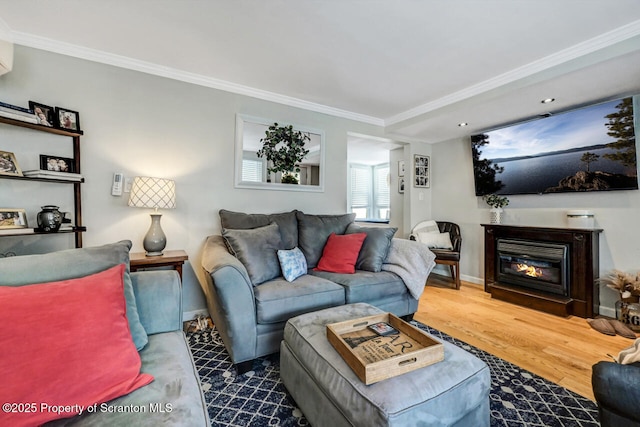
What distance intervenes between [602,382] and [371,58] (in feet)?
7.89

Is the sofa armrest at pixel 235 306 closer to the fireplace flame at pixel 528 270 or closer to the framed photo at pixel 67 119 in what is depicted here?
the framed photo at pixel 67 119

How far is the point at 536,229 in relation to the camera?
306 centimetres

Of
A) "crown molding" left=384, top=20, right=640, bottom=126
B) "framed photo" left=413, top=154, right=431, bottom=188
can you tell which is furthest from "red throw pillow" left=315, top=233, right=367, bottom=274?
"framed photo" left=413, top=154, right=431, bottom=188

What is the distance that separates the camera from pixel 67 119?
2121 millimetres

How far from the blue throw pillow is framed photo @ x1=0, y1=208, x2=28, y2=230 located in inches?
69.9

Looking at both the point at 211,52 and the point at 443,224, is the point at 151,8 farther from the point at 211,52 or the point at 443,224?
the point at 443,224

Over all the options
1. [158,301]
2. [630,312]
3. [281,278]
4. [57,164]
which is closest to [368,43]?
[281,278]

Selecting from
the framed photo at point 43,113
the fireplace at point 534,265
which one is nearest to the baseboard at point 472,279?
the fireplace at point 534,265

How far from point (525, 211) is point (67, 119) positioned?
472cm

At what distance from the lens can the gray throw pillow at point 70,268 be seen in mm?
1015

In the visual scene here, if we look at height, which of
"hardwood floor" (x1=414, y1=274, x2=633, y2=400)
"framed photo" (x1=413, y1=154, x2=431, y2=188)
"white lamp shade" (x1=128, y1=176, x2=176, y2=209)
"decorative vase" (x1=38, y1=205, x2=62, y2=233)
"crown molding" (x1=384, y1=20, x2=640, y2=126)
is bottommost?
"hardwood floor" (x1=414, y1=274, x2=633, y2=400)

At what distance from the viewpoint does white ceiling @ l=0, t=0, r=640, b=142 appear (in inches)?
69.5

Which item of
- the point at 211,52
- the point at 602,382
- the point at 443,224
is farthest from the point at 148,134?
the point at 443,224

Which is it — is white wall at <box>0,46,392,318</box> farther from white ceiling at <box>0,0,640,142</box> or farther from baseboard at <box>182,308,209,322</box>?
white ceiling at <box>0,0,640,142</box>
